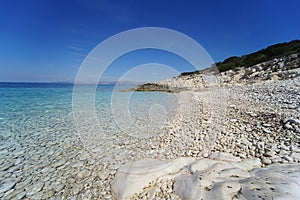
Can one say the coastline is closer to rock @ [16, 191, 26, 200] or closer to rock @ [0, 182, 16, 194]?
rock @ [16, 191, 26, 200]

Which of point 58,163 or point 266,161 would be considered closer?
point 266,161

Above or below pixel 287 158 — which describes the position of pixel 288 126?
above

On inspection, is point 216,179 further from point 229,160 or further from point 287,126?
point 287,126

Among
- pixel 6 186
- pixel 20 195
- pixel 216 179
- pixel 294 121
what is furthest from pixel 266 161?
pixel 6 186

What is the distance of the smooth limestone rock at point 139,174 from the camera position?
2305mm

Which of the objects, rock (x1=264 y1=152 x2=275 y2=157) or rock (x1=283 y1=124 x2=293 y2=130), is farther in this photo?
rock (x1=283 y1=124 x2=293 y2=130)

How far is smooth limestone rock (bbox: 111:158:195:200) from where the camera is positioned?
2.30 m

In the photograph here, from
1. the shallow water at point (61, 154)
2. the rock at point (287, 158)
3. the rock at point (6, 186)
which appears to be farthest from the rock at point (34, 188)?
the rock at point (287, 158)

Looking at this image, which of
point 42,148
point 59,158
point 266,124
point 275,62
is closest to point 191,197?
point 59,158

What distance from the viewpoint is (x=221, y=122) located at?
16.5 feet

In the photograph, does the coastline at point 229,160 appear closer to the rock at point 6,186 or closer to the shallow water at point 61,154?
the shallow water at point 61,154

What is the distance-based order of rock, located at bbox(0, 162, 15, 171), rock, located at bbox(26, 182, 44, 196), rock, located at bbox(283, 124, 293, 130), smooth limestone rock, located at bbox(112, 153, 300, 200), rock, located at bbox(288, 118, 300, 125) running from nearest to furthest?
smooth limestone rock, located at bbox(112, 153, 300, 200) → rock, located at bbox(26, 182, 44, 196) → rock, located at bbox(0, 162, 15, 171) → rock, located at bbox(283, 124, 293, 130) → rock, located at bbox(288, 118, 300, 125)

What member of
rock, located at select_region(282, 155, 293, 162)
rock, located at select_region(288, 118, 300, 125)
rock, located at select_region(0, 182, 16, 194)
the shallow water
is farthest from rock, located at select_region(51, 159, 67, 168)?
rock, located at select_region(288, 118, 300, 125)

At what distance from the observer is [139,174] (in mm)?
2578
